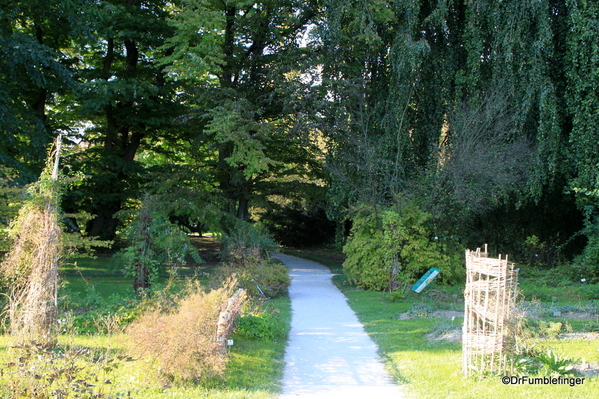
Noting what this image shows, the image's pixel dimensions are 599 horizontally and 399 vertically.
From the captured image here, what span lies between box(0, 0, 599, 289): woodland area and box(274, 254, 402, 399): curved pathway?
3.41 metres

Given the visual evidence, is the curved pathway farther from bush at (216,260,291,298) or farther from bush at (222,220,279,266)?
bush at (222,220,279,266)

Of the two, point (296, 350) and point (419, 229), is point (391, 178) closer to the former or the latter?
point (419, 229)

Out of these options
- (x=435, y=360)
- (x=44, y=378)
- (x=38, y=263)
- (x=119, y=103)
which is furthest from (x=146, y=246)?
(x=119, y=103)

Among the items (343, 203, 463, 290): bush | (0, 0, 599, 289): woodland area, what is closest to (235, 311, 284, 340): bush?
(0, 0, 599, 289): woodland area

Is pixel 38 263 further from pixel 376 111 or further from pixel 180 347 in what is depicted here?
pixel 376 111

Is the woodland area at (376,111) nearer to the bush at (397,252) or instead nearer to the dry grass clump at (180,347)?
the bush at (397,252)

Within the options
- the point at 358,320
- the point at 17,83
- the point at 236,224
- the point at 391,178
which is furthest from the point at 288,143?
the point at 358,320

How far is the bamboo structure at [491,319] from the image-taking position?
5891 millimetres

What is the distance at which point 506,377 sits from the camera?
585cm

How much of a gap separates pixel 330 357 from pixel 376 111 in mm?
10314

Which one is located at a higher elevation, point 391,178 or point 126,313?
point 391,178

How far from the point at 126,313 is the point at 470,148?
9680mm

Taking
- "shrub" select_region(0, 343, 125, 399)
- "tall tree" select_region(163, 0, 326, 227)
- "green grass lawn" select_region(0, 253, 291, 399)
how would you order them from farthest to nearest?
"tall tree" select_region(163, 0, 326, 227) → "green grass lawn" select_region(0, 253, 291, 399) → "shrub" select_region(0, 343, 125, 399)

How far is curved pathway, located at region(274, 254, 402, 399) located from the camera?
5.75 m
